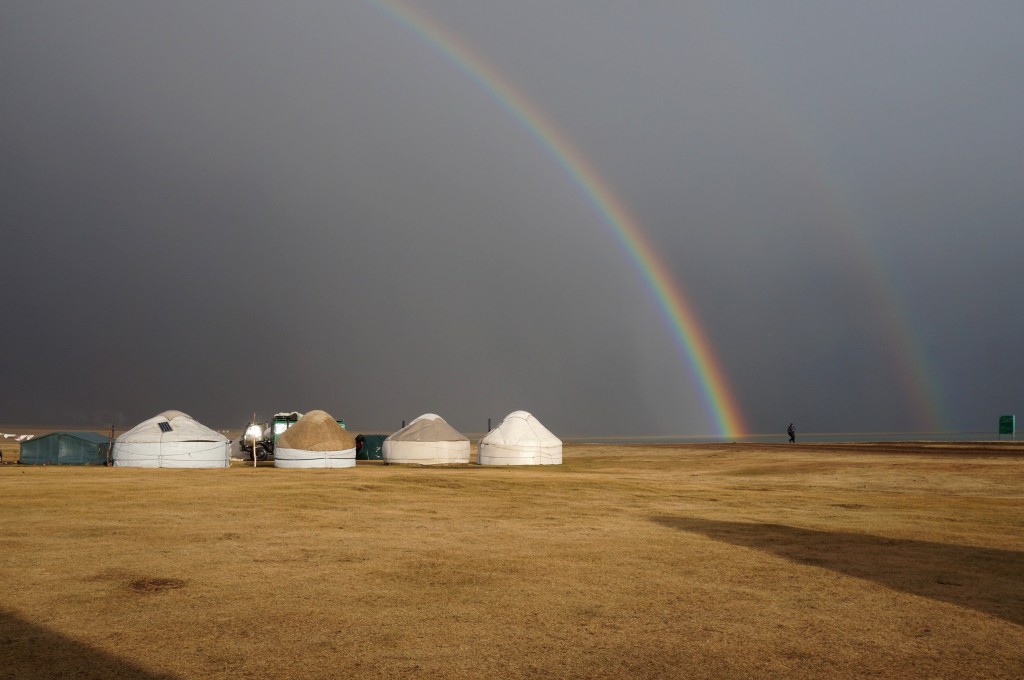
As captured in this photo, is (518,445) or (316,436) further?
(518,445)

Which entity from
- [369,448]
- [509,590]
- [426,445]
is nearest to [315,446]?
[426,445]

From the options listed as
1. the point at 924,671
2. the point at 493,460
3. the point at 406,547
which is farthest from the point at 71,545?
the point at 493,460

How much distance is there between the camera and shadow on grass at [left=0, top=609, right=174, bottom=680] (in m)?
7.79

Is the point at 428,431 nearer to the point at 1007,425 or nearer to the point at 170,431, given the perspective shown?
the point at 170,431

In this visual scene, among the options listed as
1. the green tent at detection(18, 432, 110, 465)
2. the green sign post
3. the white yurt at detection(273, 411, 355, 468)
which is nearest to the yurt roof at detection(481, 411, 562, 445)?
the white yurt at detection(273, 411, 355, 468)

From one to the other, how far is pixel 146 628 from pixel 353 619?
8.16 feet

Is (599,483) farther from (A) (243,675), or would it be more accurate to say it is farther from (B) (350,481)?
(A) (243,675)

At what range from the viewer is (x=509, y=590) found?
1207 centimetres

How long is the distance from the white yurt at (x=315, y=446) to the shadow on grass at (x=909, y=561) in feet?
117

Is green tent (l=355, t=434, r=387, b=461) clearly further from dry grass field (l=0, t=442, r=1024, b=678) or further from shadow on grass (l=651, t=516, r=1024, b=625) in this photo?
shadow on grass (l=651, t=516, r=1024, b=625)

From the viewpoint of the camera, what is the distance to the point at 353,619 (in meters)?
10.1

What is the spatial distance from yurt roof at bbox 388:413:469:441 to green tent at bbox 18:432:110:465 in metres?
20.9

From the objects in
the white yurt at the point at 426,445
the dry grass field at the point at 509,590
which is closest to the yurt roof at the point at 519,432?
the white yurt at the point at 426,445

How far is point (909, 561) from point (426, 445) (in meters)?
45.1
